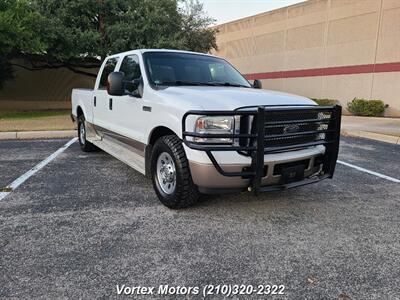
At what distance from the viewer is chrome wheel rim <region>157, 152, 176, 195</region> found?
3.95 meters

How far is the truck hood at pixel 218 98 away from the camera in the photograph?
3486 mm

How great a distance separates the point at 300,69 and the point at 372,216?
2051 cm

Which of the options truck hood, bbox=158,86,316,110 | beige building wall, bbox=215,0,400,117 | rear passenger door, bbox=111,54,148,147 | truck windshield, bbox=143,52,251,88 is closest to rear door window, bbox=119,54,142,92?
rear passenger door, bbox=111,54,148,147

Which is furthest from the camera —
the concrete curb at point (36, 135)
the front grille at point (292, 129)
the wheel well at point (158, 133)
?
the concrete curb at point (36, 135)

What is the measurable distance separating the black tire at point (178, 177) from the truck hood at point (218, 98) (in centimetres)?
45

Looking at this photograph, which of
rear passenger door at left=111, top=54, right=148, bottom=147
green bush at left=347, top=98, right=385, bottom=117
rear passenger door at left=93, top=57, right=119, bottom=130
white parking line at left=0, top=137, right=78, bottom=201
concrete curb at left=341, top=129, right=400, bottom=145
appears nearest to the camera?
rear passenger door at left=111, top=54, right=148, bottom=147

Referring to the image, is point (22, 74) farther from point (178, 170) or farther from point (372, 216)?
point (372, 216)

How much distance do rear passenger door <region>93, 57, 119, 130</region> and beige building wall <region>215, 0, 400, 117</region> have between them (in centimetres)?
1686

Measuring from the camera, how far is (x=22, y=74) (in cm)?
1773

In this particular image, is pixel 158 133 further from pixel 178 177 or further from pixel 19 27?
pixel 19 27

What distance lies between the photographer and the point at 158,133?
13.9 ft

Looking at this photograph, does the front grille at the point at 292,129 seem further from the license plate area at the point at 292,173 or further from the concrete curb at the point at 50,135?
the concrete curb at the point at 50,135

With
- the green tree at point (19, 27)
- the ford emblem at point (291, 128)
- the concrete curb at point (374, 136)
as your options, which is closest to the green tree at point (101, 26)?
the green tree at point (19, 27)

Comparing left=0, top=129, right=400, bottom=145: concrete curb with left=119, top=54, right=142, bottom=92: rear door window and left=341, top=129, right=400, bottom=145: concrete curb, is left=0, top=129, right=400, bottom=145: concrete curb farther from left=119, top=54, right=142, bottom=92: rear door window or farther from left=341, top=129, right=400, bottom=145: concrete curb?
left=119, top=54, right=142, bottom=92: rear door window
